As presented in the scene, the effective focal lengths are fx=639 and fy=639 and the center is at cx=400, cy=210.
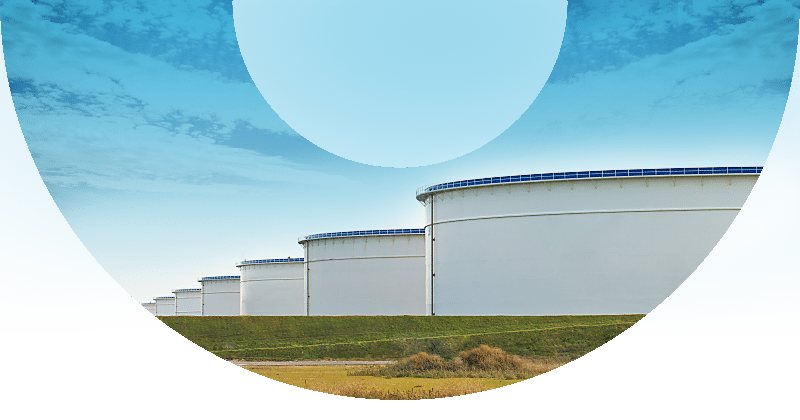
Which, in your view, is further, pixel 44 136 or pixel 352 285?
pixel 352 285

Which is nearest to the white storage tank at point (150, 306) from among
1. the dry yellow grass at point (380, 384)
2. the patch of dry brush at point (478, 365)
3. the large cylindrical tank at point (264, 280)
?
the dry yellow grass at point (380, 384)

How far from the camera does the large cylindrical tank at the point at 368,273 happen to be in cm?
808

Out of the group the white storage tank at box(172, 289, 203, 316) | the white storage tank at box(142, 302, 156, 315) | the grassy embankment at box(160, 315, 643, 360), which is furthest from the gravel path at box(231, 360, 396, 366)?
the white storage tank at box(142, 302, 156, 315)

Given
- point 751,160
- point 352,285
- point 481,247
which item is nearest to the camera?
point 751,160

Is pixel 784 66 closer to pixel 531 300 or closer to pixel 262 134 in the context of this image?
pixel 262 134

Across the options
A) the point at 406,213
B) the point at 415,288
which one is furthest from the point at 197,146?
the point at 415,288

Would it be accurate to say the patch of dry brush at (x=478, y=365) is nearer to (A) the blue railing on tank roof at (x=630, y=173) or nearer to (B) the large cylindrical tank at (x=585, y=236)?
(B) the large cylindrical tank at (x=585, y=236)

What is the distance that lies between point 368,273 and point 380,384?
10.6 metres

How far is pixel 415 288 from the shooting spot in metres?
15.7

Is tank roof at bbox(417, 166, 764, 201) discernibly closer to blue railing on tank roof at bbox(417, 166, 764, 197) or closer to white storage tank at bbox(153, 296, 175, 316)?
blue railing on tank roof at bbox(417, 166, 764, 197)

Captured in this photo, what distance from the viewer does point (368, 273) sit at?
1518 centimetres

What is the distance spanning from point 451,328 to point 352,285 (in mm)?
12482

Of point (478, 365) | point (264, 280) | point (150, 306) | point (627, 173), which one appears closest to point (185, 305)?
point (150, 306)

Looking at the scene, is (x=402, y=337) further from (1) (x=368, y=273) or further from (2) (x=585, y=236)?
(1) (x=368, y=273)
